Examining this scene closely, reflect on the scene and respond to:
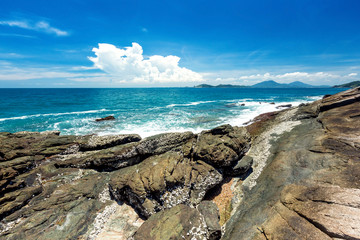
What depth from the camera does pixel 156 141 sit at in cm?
1213

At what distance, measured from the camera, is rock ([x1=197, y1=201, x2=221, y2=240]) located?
275 inches

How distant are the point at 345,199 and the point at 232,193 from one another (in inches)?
214

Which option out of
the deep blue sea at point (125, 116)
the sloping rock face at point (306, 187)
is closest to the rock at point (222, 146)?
the sloping rock face at point (306, 187)

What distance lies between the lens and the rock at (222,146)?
1097 cm

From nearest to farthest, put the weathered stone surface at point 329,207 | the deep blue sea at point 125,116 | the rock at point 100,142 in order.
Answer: the weathered stone surface at point 329,207, the rock at point 100,142, the deep blue sea at point 125,116

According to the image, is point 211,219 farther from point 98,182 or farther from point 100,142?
point 100,142

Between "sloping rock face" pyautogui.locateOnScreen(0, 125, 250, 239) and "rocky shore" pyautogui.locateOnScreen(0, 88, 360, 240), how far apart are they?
0.06 meters

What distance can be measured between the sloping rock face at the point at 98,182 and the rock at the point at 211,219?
0.17 ft

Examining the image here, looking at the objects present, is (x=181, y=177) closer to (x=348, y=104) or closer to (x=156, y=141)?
(x=156, y=141)

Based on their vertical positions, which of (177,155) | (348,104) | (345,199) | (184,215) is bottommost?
(184,215)

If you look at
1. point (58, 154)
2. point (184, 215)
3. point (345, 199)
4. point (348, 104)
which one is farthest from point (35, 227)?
point (348, 104)

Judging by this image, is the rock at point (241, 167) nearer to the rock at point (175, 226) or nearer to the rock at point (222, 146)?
the rock at point (222, 146)

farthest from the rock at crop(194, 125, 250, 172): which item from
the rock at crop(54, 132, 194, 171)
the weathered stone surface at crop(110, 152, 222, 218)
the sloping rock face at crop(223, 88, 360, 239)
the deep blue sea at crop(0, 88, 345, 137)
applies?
the deep blue sea at crop(0, 88, 345, 137)

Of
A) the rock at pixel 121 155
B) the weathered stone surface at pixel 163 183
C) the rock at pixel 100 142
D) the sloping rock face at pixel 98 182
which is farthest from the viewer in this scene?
the rock at pixel 100 142
